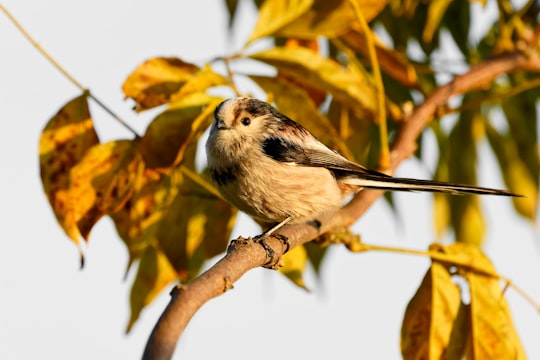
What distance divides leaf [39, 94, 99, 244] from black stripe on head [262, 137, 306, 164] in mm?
1247

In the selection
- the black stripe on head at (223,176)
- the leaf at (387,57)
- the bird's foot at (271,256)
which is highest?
the leaf at (387,57)

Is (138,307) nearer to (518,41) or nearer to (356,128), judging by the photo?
(356,128)

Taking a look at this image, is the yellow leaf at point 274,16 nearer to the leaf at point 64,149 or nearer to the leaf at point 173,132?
the leaf at point 173,132

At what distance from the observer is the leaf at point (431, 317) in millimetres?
3322

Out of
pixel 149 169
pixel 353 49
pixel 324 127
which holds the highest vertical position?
pixel 353 49

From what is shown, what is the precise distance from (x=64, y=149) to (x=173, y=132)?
39cm

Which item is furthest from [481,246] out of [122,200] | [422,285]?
[122,200]

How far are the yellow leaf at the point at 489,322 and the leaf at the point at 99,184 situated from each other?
1339mm

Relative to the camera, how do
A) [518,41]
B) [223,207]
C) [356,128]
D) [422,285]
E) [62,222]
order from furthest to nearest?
[518,41] → [356,128] → [223,207] → [422,285] → [62,222]

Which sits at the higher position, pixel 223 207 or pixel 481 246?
pixel 481 246

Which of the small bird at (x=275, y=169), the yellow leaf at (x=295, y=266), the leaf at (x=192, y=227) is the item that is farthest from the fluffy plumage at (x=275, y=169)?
the yellow leaf at (x=295, y=266)

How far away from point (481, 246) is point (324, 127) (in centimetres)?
150

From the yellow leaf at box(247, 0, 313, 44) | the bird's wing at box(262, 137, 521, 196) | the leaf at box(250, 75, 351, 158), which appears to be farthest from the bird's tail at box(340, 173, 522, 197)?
the yellow leaf at box(247, 0, 313, 44)

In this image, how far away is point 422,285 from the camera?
349 cm
